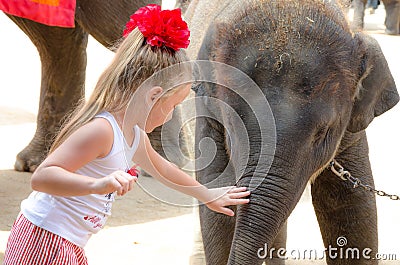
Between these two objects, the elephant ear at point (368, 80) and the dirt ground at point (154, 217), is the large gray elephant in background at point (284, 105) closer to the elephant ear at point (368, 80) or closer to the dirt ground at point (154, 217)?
the elephant ear at point (368, 80)

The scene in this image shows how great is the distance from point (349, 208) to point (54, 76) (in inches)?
102

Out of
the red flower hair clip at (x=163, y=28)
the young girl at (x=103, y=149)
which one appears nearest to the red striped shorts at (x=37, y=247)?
the young girl at (x=103, y=149)

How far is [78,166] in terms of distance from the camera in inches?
96.6

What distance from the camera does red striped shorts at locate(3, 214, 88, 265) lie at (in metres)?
2.65

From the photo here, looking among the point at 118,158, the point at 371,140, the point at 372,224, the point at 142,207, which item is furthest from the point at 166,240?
the point at 371,140

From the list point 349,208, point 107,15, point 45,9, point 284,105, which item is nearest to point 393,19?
point 107,15

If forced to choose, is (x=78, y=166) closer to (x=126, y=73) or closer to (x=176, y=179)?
(x=126, y=73)

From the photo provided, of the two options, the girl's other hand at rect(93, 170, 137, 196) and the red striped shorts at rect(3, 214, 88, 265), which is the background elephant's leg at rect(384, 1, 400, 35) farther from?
the girl's other hand at rect(93, 170, 137, 196)

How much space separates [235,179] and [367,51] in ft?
2.06

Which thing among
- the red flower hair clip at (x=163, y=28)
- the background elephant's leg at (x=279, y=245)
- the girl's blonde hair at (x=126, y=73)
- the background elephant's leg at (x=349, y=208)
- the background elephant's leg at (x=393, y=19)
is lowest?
the background elephant's leg at (x=393, y=19)

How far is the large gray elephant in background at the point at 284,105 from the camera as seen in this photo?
9.11 ft

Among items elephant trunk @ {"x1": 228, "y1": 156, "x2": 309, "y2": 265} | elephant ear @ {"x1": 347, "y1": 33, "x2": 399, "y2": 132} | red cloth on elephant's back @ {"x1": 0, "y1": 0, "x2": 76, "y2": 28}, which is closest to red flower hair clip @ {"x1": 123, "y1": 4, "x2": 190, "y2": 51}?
elephant trunk @ {"x1": 228, "y1": 156, "x2": 309, "y2": 265}

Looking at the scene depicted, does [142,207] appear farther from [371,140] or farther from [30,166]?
[371,140]

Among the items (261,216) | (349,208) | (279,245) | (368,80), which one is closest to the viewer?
(261,216)
